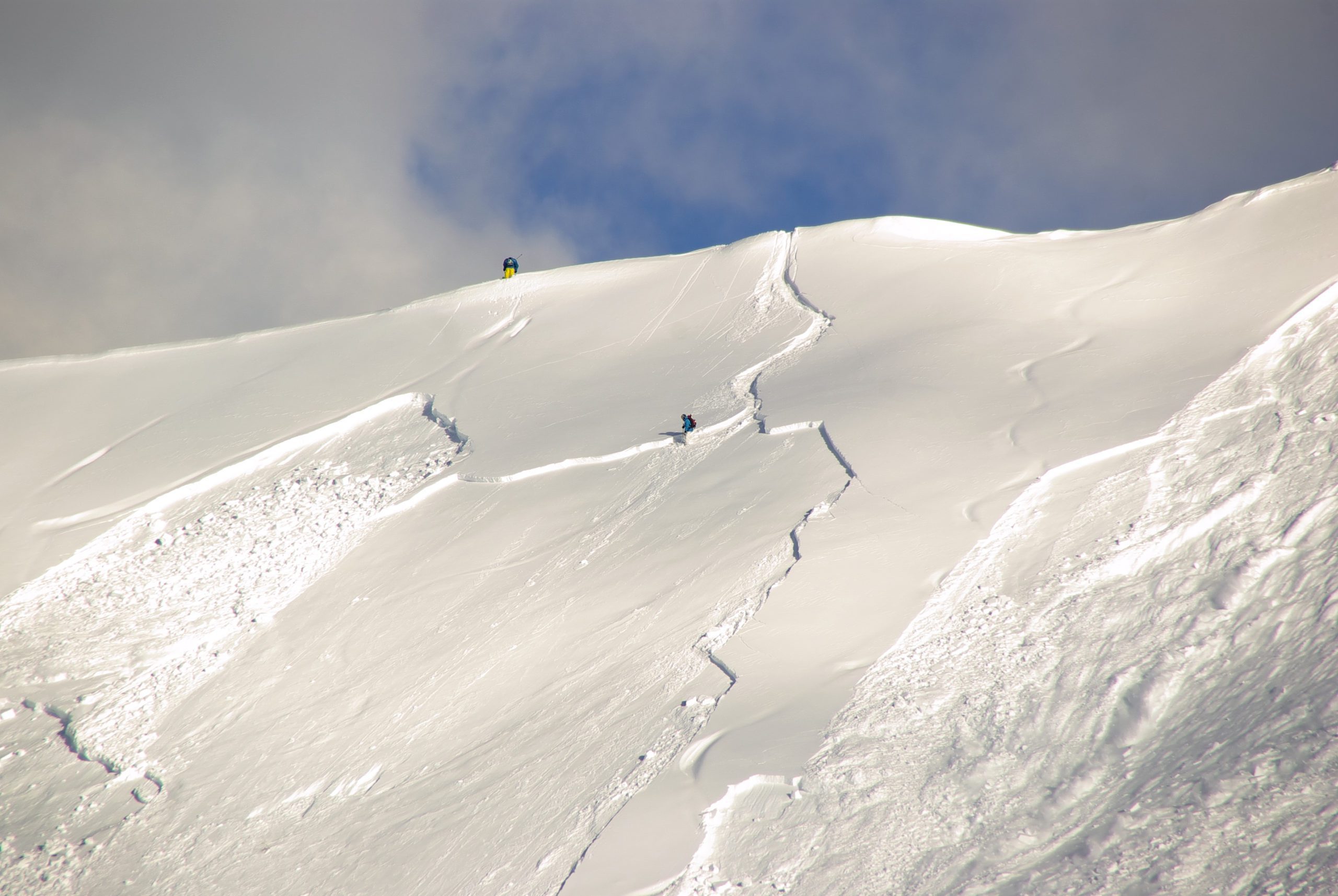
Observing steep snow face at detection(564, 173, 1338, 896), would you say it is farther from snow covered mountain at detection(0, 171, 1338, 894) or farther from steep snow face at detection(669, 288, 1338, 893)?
steep snow face at detection(669, 288, 1338, 893)

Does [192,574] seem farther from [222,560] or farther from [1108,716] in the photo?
[1108,716]

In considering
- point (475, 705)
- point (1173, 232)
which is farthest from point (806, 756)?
point (1173, 232)

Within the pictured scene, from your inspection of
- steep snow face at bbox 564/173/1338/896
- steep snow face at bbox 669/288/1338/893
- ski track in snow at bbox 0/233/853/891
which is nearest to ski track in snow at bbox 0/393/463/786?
ski track in snow at bbox 0/233/853/891

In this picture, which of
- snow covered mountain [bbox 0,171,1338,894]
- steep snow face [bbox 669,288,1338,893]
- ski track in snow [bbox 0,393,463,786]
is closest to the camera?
steep snow face [bbox 669,288,1338,893]

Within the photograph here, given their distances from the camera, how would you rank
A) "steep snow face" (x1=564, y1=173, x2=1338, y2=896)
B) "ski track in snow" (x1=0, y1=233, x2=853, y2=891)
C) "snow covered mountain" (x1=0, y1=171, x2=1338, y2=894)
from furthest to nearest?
"ski track in snow" (x1=0, y1=233, x2=853, y2=891), "steep snow face" (x1=564, y1=173, x2=1338, y2=896), "snow covered mountain" (x1=0, y1=171, x2=1338, y2=894)

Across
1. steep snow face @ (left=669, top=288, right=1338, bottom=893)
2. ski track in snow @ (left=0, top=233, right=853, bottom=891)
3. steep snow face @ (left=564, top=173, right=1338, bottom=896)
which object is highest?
ski track in snow @ (left=0, top=233, right=853, bottom=891)

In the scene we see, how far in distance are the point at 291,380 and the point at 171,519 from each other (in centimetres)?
317

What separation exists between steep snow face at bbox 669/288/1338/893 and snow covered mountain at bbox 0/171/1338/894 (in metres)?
0.02

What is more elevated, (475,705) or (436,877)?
(475,705)

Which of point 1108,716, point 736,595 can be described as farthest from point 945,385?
point 1108,716

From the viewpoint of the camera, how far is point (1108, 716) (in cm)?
496

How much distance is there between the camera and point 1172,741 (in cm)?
468

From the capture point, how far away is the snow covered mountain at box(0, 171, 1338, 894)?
4770mm

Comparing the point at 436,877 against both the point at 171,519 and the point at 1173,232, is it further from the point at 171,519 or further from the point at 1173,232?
the point at 1173,232
